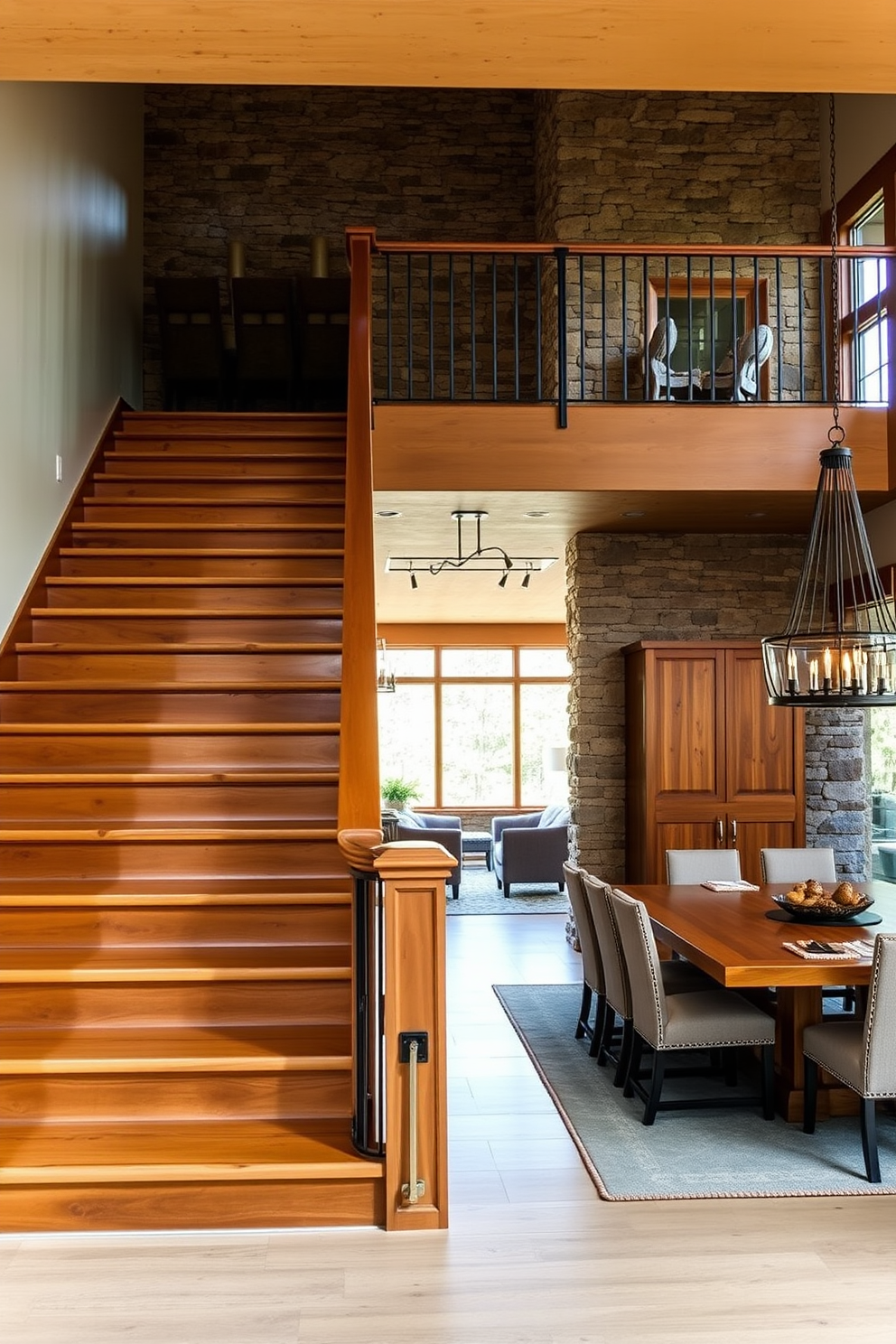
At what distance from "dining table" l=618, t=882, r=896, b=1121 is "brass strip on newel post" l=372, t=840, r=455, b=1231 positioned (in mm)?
1160

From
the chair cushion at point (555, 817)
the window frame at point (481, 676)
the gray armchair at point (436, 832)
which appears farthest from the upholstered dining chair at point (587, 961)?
the window frame at point (481, 676)

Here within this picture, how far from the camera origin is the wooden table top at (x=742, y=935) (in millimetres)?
3990

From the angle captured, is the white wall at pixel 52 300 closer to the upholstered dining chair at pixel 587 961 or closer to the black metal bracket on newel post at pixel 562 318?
the black metal bracket on newel post at pixel 562 318

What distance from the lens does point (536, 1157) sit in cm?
404

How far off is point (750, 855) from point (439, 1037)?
14.5ft

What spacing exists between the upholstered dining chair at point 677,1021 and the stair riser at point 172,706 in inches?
59.1

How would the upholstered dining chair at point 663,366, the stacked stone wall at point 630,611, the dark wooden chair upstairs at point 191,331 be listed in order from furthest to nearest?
the dark wooden chair upstairs at point 191,331 → the stacked stone wall at point 630,611 → the upholstered dining chair at point 663,366

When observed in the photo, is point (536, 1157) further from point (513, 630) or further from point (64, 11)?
point (513, 630)

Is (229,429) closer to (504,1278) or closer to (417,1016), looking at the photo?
(417,1016)

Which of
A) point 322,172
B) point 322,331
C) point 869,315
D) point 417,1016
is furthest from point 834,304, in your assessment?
point 322,172

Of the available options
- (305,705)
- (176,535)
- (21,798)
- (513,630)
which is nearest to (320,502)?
(176,535)

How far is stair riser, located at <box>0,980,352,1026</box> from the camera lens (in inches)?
146

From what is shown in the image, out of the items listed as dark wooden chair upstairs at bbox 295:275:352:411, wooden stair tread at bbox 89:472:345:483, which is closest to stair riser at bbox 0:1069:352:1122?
wooden stair tread at bbox 89:472:345:483

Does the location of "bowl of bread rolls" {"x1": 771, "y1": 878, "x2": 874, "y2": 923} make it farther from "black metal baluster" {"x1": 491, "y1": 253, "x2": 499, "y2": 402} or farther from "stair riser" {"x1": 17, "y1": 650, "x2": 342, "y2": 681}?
"black metal baluster" {"x1": 491, "y1": 253, "x2": 499, "y2": 402}
